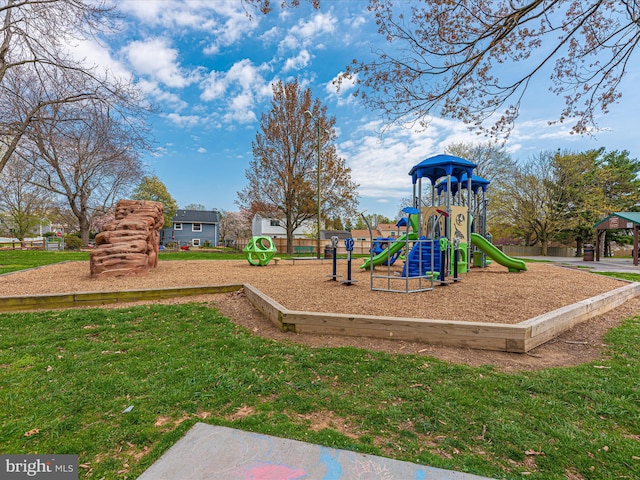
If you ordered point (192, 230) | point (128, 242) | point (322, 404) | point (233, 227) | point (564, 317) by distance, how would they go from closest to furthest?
point (322, 404), point (564, 317), point (128, 242), point (192, 230), point (233, 227)

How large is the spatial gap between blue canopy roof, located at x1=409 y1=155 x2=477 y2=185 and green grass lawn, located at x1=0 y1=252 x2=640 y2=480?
6.58 meters

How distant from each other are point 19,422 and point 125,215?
8.51 meters

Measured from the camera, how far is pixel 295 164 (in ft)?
72.9

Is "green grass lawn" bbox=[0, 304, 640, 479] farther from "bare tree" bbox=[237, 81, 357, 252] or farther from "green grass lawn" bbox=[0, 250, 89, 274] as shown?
"bare tree" bbox=[237, 81, 357, 252]

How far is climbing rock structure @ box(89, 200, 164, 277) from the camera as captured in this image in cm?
780

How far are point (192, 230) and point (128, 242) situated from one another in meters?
35.7

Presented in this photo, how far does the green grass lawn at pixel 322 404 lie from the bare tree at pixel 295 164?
18796 mm

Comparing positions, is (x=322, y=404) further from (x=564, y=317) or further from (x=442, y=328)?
(x=564, y=317)

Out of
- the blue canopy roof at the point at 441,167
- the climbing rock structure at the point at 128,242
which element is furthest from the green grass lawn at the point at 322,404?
the blue canopy roof at the point at 441,167

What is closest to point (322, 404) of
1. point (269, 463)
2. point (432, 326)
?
point (269, 463)

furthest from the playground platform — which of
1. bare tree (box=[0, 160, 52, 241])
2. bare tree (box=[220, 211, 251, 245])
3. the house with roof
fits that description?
bare tree (box=[220, 211, 251, 245])

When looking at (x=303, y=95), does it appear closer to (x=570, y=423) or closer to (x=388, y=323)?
(x=388, y=323)

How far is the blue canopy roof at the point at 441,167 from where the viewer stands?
9250 millimetres

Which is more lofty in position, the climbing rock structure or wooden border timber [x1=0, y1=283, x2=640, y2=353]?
the climbing rock structure
